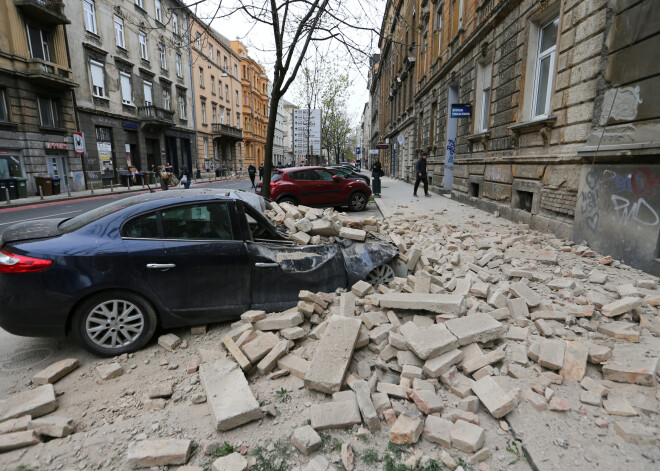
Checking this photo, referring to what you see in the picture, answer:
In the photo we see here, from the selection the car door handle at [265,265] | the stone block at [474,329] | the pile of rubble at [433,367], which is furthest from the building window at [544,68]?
the car door handle at [265,265]

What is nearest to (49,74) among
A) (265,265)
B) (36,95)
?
(36,95)

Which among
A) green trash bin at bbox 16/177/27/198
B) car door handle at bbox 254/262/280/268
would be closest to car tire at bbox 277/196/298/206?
car door handle at bbox 254/262/280/268

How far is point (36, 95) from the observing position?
20.7 m

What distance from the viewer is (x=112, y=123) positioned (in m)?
26.5

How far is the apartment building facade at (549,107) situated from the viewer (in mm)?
5379

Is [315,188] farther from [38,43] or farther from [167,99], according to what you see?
[167,99]

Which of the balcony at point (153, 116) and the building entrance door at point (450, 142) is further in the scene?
the balcony at point (153, 116)

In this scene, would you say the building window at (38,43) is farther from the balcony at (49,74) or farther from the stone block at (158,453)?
the stone block at (158,453)

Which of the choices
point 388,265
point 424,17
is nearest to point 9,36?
point 424,17

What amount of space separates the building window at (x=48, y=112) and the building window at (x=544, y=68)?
2494 cm

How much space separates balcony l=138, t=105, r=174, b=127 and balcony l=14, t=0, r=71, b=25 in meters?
8.33

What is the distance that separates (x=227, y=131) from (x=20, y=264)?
1774 inches

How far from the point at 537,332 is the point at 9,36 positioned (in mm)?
27093

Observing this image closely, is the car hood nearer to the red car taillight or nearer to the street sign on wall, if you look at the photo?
the red car taillight
